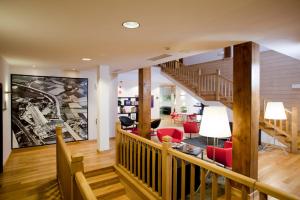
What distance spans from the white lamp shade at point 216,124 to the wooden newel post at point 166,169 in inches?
19.9

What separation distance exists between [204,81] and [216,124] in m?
5.18

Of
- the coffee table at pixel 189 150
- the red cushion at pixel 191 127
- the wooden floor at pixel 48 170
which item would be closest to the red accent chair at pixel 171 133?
the coffee table at pixel 189 150

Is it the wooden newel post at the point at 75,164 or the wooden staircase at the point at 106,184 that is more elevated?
the wooden newel post at the point at 75,164

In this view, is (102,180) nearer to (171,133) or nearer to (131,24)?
(171,133)

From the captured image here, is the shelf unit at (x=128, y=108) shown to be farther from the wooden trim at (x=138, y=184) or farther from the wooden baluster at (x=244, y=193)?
the wooden baluster at (x=244, y=193)

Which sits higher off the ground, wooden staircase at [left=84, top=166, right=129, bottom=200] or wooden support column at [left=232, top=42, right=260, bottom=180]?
wooden support column at [left=232, top=42, right=260, bottom=180]

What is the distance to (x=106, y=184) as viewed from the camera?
11.5 ft

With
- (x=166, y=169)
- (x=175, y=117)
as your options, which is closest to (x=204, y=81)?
(x=175, y=117)

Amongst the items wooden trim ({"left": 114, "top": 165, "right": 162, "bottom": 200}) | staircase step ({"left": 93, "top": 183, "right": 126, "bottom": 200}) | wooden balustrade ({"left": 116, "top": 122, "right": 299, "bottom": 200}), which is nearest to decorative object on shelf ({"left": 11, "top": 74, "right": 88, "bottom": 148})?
wooden balustrade ({"left": 116, "top": 122, "right": 299, "bottom": 200})

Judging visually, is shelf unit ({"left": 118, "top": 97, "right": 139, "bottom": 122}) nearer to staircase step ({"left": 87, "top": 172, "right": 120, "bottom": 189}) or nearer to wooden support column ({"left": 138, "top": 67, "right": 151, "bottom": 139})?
wooden support column ({"left": 138, "top": 67, "right": 151, "bottom": 139})

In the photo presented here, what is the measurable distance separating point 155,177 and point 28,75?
15.5 ft

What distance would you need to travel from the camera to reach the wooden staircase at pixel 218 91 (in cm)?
508

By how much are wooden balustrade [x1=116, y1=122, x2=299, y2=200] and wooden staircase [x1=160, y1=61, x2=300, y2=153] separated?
10.8 feet

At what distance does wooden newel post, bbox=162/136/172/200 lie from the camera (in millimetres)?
2391
